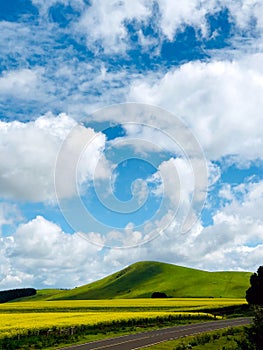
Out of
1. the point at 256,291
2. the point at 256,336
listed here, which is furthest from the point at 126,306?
the point at 256,336

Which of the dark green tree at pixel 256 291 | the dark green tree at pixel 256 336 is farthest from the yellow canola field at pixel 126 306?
the dark green tree at pixel 256 336

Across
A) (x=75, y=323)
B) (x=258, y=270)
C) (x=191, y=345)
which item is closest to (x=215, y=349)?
(x=191, y=345)

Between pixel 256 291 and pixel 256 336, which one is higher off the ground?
pixel 256 291

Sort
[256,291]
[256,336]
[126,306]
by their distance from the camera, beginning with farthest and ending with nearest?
[126,306] → [256,291] → [256,336]

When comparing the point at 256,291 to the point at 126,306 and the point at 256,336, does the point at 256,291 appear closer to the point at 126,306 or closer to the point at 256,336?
the point at 126,306

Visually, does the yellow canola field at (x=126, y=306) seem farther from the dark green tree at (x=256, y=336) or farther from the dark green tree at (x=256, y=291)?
the dark green tree at (x=256, y=336)

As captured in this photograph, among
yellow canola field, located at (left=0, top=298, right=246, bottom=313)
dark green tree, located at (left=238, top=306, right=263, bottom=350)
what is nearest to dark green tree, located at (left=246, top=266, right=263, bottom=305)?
yellow canola field, located at (left=0, top=298, right=246, bottom=313)

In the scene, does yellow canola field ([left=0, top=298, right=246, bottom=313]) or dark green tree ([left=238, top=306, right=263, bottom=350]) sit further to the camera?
yellow canola field ([left=0, top=298, right=246, bottom=313])

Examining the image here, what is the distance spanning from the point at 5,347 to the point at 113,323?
915 inches

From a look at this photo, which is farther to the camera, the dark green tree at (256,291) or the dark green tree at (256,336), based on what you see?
the dark green tree at (256,291)

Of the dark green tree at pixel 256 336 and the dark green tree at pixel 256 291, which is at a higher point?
the dark green tree at pixel 256 291

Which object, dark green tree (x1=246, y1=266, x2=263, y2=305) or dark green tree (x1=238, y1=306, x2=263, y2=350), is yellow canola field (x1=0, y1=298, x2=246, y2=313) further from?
dark green tree (x1=238, y1=306, x2=263, y2=350)

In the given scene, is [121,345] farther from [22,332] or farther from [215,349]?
[22,332]

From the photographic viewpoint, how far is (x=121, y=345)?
1818 inches
